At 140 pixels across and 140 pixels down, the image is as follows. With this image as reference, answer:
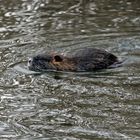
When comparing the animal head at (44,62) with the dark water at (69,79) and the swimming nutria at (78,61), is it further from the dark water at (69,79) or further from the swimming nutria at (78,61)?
the dark water at (69,79)

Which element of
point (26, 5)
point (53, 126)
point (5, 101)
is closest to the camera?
point (53, 126)

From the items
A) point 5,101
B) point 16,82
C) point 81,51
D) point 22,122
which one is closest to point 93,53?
point 81,51

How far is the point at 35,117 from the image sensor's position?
7.03 metres

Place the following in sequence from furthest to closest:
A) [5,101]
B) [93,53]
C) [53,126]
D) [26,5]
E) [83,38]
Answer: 1. [26,5]
2. [83,38]
3. [93,53]
4. [5,101]
5. [53,126]

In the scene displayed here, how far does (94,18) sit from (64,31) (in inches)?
46.8

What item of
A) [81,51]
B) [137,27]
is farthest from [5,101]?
[137,27]

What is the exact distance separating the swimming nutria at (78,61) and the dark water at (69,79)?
0.22m

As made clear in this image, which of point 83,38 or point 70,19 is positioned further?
point 70,19

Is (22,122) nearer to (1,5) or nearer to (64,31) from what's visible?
(64,31)

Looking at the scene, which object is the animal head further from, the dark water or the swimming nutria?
the dark water

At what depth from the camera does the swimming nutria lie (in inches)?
359

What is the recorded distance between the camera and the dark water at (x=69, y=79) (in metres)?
6.66

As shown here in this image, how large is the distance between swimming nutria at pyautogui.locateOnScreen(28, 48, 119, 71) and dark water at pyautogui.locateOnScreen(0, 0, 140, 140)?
217 millimetres

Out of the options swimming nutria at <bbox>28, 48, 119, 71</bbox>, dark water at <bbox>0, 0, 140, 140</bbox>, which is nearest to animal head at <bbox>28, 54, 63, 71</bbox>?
swimming nutria at <bbox>28, 48, 119, 71</bbox>
